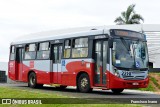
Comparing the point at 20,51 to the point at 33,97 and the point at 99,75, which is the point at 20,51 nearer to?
the point at 99,75

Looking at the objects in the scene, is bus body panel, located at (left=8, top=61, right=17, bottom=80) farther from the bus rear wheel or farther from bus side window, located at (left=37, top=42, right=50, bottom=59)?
bus side window, located at (left=37, top=42, right=50, bottom=59)

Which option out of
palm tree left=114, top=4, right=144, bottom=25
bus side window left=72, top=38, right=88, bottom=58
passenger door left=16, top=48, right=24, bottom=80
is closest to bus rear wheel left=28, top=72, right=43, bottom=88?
passenger door left=16, top=48, right=24, bottom=80

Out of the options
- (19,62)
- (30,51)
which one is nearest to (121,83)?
(30,51)

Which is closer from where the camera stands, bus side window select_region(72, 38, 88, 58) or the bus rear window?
bus side window select_region(72, 38, 88, 58)

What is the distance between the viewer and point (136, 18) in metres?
61.8

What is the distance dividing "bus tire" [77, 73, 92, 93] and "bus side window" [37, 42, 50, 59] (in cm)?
324

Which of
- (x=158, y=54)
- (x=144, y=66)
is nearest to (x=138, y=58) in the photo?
(x=144, y=66)

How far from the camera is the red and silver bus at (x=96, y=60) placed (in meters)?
17.3

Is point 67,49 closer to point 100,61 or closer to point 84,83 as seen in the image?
point 84,83

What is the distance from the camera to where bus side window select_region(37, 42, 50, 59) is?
2152 centimetres

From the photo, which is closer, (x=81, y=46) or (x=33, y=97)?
(x=33, y=97)

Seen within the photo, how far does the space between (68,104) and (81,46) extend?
21.2ft

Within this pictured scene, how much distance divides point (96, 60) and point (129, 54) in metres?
1.50

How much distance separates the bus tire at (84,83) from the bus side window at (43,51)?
10.6ft
